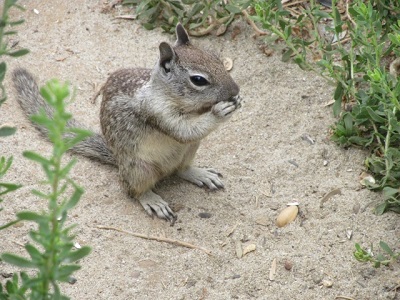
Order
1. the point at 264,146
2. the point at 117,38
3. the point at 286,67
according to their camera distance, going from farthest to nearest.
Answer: the point at 117,38 < the point at 286,67 < the point at 264,146

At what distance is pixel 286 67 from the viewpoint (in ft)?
17.9

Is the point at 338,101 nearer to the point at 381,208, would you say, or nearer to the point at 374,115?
the point at 374,115

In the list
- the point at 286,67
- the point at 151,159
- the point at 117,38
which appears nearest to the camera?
the point at 151,159

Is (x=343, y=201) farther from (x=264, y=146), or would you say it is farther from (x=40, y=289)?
(x=40, y=289)

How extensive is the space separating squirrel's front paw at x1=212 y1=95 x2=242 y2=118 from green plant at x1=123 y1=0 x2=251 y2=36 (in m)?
1.62

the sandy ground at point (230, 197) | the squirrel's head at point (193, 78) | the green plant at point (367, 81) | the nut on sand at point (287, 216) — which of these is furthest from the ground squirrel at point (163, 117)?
the green plant at point (367, 81)

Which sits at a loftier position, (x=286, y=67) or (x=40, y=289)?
(x=40, y=289)

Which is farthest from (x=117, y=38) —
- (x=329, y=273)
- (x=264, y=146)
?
(x=329, y=273)

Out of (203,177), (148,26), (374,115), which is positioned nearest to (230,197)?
(203,177)

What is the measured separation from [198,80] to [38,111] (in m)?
1.35

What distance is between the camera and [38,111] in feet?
16.2

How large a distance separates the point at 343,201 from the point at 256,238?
587 mm

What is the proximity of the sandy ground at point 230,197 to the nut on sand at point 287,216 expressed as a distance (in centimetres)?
4

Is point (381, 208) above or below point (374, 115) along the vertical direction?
below
